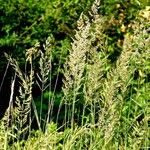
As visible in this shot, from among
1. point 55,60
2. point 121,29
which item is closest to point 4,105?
point 55,60

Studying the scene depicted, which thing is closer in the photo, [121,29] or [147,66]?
[147,66]

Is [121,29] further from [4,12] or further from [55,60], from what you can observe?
[4,12]

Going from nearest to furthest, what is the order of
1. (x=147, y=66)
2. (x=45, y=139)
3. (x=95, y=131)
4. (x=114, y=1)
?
(x=45, y=139) → (x=95, y=131) → (x=147, y=66) → (x=114, y=1)

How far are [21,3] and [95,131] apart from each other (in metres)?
1.56

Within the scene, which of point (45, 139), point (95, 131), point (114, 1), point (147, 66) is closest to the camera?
point (45, 139)

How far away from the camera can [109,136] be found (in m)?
2.64

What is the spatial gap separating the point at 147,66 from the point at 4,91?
1.29 metres

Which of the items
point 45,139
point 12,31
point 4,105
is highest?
point 12,31

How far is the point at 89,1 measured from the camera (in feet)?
13.8

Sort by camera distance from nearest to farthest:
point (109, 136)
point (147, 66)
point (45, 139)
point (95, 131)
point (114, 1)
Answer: point (45, 139) < point (109, 136) < point (95, 131) < point (147, 66) < point (114, 1)

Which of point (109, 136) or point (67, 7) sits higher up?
point (67, 7)

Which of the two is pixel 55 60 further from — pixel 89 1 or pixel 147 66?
pixel 147 66

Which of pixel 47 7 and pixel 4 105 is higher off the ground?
pixel 47 7

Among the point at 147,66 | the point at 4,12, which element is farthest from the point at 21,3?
the point at 147,66
